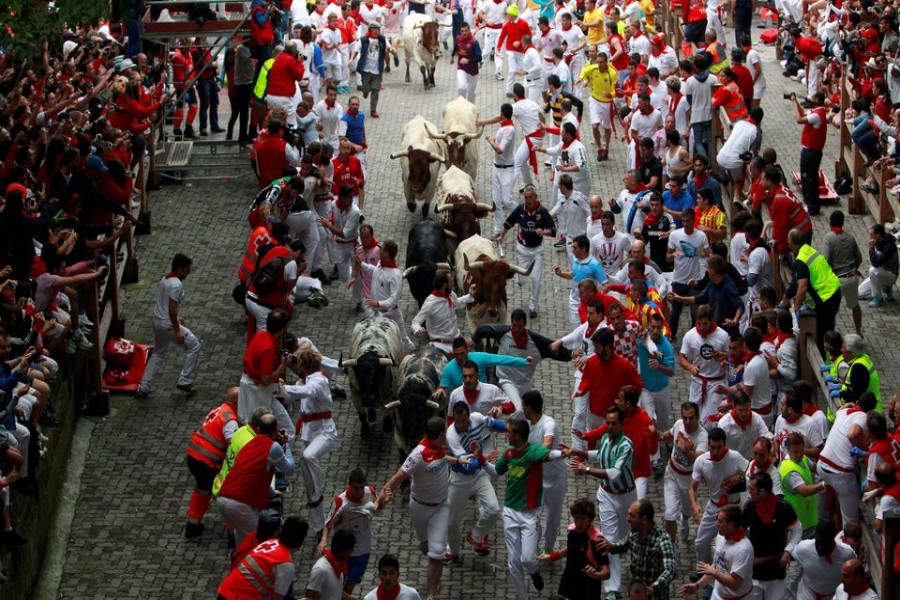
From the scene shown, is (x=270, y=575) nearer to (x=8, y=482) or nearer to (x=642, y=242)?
(x=8, y=482)

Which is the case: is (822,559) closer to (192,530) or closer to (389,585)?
(389,585)

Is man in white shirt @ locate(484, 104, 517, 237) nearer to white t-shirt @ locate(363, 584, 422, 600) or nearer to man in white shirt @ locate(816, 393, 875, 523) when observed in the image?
man in white shirt @ locate(816, 393, 875, 523)

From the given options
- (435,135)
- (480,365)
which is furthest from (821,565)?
(435,135)

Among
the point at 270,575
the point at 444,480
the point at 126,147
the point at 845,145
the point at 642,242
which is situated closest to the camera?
the point at 270,575

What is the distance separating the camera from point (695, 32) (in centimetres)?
3250

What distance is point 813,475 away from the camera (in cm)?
1514

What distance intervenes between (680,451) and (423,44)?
18.5 metres

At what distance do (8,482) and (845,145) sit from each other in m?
16.3

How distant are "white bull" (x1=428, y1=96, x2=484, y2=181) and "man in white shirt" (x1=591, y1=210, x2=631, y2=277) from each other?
5.29 m

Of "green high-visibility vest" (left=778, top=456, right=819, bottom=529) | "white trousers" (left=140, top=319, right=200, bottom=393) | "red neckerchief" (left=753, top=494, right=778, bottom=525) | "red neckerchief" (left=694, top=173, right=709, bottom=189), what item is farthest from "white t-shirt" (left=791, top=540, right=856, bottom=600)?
"red neckerchief" (left=694, top=173, right=709, bottom=189)

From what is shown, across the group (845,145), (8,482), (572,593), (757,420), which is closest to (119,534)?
(8,482)

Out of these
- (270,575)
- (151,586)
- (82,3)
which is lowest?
(151,586)

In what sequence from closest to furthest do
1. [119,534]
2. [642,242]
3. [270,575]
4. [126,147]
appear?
[270,575] → [119,534] → [642,242] → [126,147]

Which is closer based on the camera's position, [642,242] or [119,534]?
[119,534]
